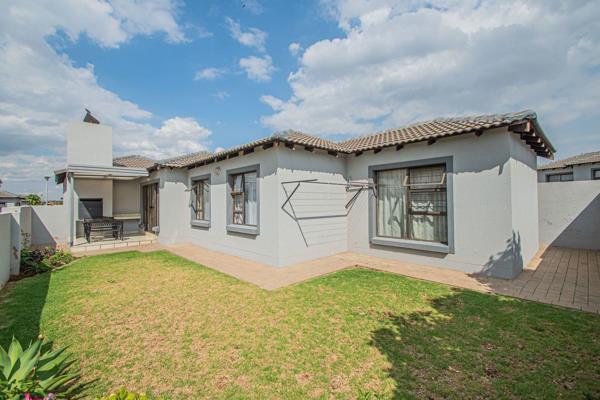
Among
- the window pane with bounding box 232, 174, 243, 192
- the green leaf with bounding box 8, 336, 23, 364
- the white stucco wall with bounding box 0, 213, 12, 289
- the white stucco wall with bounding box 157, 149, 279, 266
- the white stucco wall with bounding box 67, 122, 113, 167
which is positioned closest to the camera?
the green leaf with bounding box 8, 336, 23, 364

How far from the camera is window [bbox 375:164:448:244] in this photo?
8.02 metres

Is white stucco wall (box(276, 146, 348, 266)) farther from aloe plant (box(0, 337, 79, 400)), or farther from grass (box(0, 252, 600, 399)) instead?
aloe plant (box(0, 337, 79, 400))

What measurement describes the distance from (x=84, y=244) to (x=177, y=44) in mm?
9909

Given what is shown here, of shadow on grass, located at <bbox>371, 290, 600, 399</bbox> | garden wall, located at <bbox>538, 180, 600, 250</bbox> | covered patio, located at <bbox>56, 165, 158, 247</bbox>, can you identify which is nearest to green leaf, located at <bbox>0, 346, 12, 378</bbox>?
shadow on grass, located at <bbox>371, 290, 600, 399</bbox>

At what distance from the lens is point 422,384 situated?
2.96 metres

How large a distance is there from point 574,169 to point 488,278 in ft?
66.3

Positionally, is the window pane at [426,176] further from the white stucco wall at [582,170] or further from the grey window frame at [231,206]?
the white stucco wall at [582,170]

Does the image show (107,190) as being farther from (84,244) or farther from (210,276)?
(210,276)

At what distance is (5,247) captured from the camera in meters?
6.82

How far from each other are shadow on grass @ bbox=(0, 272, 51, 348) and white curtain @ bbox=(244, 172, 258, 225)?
5.70 meters

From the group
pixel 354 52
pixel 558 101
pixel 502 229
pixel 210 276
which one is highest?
pixel 354 52

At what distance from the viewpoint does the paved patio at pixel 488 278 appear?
5.76 meters

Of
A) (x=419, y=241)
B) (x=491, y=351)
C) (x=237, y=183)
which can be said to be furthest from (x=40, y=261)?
(x=419, y=241)

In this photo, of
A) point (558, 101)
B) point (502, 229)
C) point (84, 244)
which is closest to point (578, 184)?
point (558, 101)
